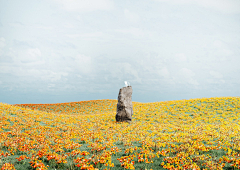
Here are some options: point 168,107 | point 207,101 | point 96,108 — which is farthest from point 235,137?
point 96,108

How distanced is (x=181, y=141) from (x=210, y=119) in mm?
11203

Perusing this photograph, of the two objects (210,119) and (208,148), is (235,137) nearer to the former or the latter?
(208,148)

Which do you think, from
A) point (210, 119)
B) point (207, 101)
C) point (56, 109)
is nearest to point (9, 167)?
point (210, 119)

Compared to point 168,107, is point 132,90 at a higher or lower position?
higher

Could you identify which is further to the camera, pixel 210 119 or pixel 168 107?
pixel 168 107

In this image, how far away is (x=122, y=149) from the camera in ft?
32.0

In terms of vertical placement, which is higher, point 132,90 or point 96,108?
point 132,90

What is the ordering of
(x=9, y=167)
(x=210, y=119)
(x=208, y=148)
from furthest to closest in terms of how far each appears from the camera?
(x=210, y=119) → (x=208, y=148) → (x=9, y=167)

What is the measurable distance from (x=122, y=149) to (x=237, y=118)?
16.6 metres

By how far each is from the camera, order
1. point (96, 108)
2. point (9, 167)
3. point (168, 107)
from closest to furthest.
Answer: point (9, 167) < point (168, 107) < point (96, 108)

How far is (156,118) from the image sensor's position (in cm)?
2125

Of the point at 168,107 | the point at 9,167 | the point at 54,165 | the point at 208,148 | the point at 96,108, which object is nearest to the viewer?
the point at 9,167

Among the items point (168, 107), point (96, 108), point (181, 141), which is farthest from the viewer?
point (96, 108)

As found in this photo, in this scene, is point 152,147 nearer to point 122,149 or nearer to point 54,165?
point 122,149
